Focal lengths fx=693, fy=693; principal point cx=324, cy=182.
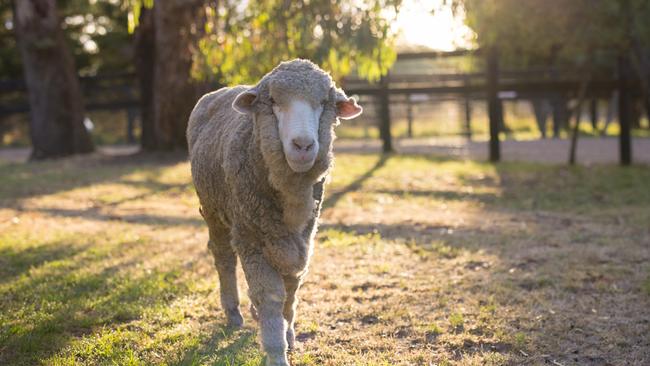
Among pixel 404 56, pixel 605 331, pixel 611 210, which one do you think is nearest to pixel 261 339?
pixel 605 331

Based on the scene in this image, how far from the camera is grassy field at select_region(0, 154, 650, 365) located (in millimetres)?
4164

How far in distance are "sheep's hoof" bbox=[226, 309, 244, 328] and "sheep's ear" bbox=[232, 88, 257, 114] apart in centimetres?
161

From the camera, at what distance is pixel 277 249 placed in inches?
148

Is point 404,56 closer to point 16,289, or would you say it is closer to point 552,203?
point 552,203

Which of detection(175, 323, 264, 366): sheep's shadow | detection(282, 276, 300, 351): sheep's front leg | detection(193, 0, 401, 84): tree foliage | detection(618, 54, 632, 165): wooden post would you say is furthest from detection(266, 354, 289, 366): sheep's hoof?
detection(618, 54, 632, 165): wooden post

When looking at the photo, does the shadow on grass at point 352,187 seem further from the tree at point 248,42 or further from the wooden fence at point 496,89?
the tree at point 248,42

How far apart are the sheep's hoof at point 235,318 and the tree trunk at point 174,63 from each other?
9559 millimetres

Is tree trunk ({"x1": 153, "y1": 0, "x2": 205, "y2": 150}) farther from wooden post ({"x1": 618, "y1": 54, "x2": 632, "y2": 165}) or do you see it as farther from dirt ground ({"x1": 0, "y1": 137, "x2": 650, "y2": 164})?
wooden post ({"x1": 618, "y1": 54, "x2": 632, "y2": 165})

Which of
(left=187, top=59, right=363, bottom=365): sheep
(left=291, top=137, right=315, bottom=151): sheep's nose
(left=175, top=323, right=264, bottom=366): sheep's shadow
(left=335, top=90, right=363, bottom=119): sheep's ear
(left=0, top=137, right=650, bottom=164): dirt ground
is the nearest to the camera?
(left=291, top=137, right=315, bottom=151): sheep's nose

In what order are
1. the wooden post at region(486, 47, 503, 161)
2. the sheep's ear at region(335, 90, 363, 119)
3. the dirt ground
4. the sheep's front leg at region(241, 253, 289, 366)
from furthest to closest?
the dirt ground
the wooden post at region(486, 47, 503, 161)
the sheep's ear at region(335, 90, 363, 119)
the sheep's front leg at region(241, 253, 289, 366)

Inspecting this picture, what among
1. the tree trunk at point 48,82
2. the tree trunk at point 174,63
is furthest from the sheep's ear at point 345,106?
the tree trunk at point 48,82

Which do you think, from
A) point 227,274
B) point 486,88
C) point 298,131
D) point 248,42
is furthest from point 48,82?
point 298,131

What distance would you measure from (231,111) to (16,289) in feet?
7.68

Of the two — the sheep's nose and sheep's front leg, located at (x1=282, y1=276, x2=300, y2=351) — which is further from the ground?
the sheep's nose
